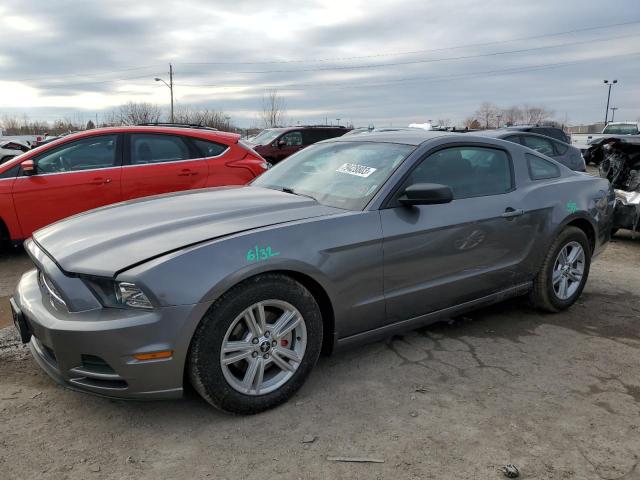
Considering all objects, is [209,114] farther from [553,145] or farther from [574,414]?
[574,414]

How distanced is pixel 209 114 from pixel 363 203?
197 feet

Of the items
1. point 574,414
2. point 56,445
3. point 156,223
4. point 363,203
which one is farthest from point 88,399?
point 574,414

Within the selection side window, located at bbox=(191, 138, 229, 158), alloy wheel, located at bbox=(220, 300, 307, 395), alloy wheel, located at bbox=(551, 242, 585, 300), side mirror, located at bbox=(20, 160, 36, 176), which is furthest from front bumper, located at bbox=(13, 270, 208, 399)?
side window, located at bbox=(191, 138, 229, 158)

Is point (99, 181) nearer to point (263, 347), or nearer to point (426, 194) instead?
point (263, 347)

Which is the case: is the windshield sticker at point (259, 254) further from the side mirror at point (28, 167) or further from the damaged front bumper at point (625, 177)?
the damaged front bumper at point (625, 177)

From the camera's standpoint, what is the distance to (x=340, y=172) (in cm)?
363

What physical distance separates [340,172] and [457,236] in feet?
3.03

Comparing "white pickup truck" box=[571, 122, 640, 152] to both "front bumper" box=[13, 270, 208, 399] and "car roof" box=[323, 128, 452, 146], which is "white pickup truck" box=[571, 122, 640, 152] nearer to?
"car roof" box=[323, 128, 452, 146]

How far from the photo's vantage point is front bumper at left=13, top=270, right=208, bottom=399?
2.42m

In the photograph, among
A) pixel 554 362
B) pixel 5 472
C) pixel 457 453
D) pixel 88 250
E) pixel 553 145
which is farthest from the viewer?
pixel 553 145

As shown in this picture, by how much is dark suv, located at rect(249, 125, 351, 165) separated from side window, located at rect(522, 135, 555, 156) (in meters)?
6.92

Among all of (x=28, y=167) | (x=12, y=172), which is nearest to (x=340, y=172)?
(x=28, y=167)

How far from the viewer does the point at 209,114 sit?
60.1 meters

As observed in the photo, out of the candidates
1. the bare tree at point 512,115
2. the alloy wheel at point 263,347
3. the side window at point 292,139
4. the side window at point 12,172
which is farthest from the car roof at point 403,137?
the bare tree at point 512,115
